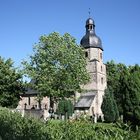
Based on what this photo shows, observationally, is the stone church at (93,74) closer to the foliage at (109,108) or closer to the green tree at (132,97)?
the foliage at (109,108)

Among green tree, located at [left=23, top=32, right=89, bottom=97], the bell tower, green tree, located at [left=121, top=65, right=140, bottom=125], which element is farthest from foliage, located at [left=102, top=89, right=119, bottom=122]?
green tree, located at [left=121, top=65, right=140, bottom=125]

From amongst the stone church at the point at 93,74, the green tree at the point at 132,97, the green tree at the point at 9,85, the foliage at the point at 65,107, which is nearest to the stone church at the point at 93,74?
the stone church at the point at 93,74

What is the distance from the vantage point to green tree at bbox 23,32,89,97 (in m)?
46.4

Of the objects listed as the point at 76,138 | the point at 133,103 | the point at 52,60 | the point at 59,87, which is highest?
the point at 52,60

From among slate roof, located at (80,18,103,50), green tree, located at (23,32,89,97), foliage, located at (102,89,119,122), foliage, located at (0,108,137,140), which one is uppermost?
slate roof, located at (80,18,103,50)

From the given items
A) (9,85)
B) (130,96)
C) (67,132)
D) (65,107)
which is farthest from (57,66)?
(67,132)

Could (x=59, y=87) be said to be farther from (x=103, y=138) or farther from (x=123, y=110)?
(x=103, y=138)

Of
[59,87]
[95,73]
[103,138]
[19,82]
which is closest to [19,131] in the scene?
[103,138]

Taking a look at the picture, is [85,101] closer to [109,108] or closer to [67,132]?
[109,108]

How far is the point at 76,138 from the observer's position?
8320mm

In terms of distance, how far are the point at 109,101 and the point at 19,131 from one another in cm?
4230

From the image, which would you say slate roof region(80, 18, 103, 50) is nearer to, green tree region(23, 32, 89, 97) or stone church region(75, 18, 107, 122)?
stone church region(75, 18, 107, 122)

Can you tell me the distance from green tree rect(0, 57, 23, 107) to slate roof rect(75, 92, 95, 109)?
16231mm

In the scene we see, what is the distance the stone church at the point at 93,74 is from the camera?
63.4 metres
